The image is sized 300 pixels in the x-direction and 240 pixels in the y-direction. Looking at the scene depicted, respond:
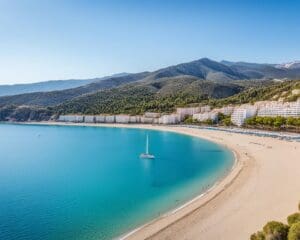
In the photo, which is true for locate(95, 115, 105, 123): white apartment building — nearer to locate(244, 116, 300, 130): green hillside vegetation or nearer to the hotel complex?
the hotel complex

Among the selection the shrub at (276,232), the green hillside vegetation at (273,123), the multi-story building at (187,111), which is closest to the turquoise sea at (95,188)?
the shrub at (276,232)

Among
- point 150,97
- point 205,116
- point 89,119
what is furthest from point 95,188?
point 150,97

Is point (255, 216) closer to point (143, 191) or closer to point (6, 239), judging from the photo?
point (143, 191)

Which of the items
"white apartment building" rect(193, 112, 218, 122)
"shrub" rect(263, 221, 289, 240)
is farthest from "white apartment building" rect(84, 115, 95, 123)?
"shrub" rect(263, 221, 289, 240)

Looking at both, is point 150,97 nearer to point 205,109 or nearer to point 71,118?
point 71,118

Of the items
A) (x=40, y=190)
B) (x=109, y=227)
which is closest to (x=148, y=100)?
(x=40, y=190)

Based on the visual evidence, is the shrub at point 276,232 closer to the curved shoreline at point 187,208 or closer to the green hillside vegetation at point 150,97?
the curved shoreline at point 187,208
